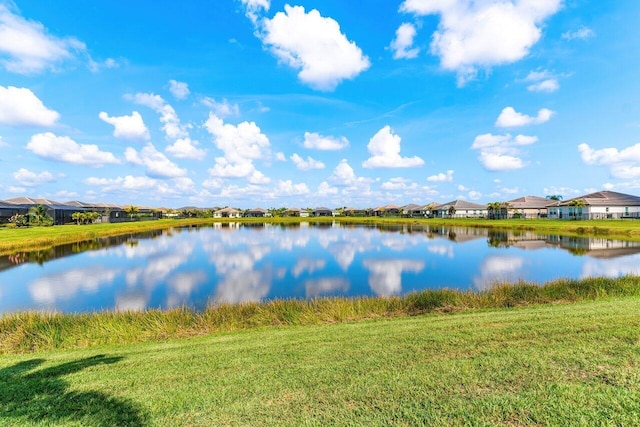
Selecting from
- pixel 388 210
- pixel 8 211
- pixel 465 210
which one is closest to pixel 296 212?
pixel 388 210

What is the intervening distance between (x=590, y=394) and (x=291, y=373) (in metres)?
3.97

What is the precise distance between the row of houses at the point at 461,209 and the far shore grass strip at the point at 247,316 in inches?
2565

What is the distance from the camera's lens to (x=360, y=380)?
452 centimetres

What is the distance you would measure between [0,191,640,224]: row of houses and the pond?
41.3m

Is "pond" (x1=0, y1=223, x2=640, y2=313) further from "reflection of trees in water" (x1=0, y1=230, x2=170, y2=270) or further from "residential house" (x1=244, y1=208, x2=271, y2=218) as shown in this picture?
"residential house" (x1=244, y1=208, x2=271, y2=218)

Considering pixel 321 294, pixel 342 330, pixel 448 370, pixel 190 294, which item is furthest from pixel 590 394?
pixel 190 294

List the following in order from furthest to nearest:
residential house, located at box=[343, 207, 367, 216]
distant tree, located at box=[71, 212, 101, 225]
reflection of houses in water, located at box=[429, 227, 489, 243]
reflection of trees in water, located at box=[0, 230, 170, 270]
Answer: residential house, located at box=[343, 207, 367, 216] < distant tree, located at box=[71, 212, 101, 225] < reflection of houses in water, located at box=[429, 227, 489, 243] < reflection of trees in water, located at box=[0, 230, 170, 270]

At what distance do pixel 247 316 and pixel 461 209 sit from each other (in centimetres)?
9975

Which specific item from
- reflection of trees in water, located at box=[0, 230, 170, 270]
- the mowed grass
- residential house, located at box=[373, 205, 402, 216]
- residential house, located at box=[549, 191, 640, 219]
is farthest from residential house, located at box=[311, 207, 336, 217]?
the mowed grass

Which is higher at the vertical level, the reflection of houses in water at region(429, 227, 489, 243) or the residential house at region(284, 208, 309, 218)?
the residential house at region(284, 208, 309, 218)

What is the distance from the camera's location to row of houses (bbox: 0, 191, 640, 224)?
215 feet

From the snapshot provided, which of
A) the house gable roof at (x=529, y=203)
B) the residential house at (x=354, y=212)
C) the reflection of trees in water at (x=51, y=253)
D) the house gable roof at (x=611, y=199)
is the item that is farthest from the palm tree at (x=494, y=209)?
the reflection of trees in water at (x=51, y=253)

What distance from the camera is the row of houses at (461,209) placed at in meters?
65.6

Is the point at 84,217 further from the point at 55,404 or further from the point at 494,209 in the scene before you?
the point at 494,209
